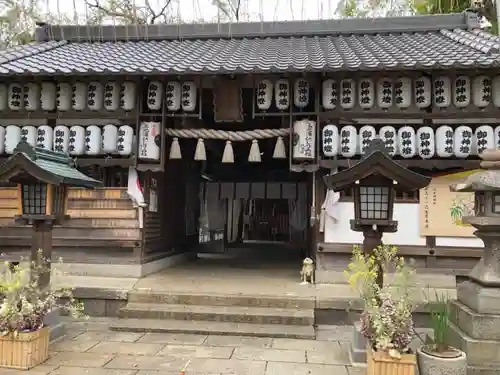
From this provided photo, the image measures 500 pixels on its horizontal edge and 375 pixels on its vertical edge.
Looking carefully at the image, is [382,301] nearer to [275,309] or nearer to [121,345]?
[275,309]

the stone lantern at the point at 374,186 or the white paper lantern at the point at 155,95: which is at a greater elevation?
the white paper lantern at the point at 155,95

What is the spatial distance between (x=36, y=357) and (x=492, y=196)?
6.10m

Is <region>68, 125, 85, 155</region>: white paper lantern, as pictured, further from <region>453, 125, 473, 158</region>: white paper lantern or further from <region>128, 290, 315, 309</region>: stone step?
<region>453, 125, 473, 158</region>: white paper lantern

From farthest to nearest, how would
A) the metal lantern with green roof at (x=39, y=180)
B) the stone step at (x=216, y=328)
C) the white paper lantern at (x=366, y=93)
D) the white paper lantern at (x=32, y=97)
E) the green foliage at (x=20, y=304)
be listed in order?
the white paper lantern at (x=32, y=97) < the white paper lantern at (x=366, y=93) < the stone step at (x=216, y=328) < the metal lantern with green roof at (x=39, y=180) < the green foliage at (x=20, y=304)

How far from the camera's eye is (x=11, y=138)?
909 centimetres

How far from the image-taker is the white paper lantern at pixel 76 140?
8.99 metres

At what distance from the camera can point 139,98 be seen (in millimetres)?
9086

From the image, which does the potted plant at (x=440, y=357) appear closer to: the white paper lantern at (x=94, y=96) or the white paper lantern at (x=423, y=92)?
the white paper lantern at (x=423, y=92)

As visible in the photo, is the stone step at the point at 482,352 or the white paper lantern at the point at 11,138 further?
the white paper lantern at the point at 11,138

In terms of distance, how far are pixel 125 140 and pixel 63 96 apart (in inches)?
67.7

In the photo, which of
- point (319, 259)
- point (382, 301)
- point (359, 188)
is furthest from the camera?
point (319, 259)

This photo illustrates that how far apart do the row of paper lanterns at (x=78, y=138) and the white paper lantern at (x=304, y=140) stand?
3.45 meters

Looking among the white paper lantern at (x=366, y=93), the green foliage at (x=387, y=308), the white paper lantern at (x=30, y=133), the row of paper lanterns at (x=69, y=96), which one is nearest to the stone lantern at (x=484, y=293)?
the green foliage at (x=387, y=308)

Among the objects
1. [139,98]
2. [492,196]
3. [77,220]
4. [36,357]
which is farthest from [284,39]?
[36,357]
